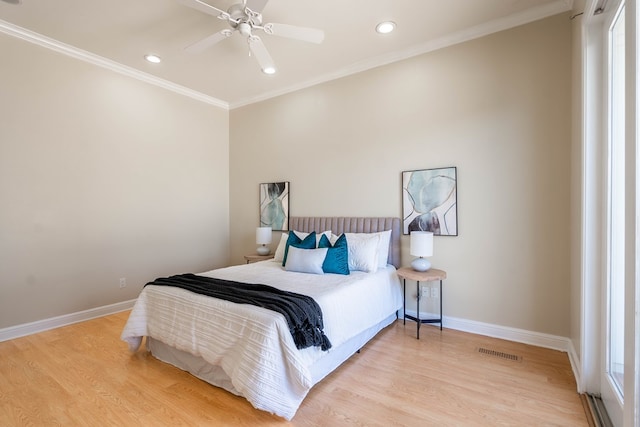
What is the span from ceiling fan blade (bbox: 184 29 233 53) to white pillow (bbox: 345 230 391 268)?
2.31 metres

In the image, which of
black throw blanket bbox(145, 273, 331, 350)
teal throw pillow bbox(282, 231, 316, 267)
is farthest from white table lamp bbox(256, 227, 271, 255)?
black throw blanket bbox(145, 273, 331, 350)

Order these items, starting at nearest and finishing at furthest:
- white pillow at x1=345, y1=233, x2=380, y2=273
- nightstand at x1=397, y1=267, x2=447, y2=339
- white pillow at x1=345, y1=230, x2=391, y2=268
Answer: nightstand at x1=397, y1=267, x2=447, y2=339
white pillow at x1=345, y1=233, x2=380, y2=273
white pillow at x1=345, y1=230, x2=391, y2=268

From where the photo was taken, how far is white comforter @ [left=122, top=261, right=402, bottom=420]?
6.03 ft

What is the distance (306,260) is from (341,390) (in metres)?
1.31

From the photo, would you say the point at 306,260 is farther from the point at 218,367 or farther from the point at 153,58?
the point at 153,58

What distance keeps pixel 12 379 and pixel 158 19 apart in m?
3.27

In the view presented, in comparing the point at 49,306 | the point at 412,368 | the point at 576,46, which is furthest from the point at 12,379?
the point at 576,46

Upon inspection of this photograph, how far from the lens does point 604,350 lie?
1.91 meters

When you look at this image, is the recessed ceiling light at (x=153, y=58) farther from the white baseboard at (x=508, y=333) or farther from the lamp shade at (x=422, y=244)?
the white baseboard at (x=508, y=333)

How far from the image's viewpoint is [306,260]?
10.4 ft

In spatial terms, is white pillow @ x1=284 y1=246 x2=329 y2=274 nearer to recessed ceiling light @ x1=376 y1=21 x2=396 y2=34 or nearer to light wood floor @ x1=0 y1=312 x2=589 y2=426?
light wood floor @ x1=0 y1=312 x2=589 y2=426

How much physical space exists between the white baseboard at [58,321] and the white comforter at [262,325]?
4.67ft

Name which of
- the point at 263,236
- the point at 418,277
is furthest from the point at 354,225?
the point at 263,236

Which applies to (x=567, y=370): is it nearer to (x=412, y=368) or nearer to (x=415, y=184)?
(x=412, y=368)
